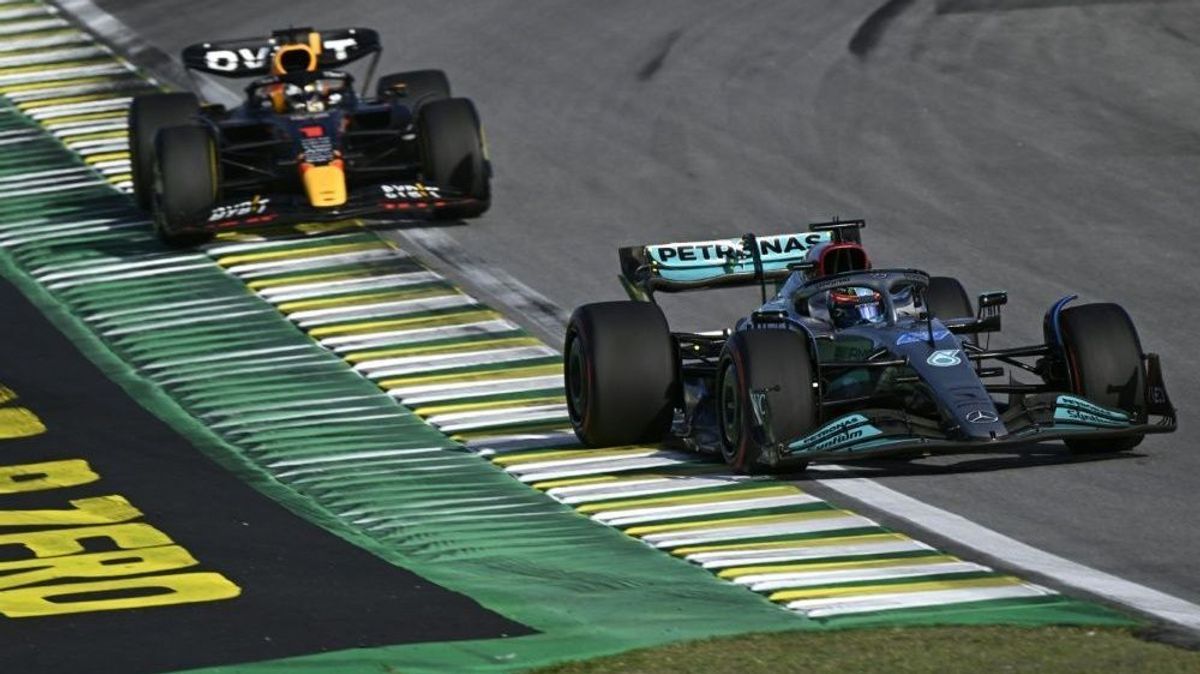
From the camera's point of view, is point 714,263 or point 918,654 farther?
point 714,263

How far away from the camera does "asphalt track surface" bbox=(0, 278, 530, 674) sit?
36.7 feet

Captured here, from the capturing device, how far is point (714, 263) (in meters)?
16.6

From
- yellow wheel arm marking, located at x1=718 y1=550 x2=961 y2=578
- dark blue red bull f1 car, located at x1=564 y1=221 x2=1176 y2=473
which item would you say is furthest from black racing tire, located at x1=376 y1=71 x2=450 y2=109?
yellow wheel arm marking, located at x1=718 y1=550 x2=961 y2=578

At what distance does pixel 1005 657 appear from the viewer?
34.7ft

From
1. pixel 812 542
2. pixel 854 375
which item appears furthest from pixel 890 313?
pixel 812 542

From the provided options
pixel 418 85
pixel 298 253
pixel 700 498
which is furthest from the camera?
pixel 418 85

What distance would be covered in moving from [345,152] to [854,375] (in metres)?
9.29

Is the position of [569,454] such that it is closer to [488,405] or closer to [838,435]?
[488,405]

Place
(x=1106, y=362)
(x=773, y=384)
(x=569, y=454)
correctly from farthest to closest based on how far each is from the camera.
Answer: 1. (x=569, y=454)
2. (x=1106, y=362)
3. (x=773, y=384)

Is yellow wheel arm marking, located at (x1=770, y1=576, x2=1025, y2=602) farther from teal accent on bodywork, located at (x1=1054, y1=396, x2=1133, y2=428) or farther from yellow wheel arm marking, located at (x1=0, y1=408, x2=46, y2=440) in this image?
yellow wheel arm marking, located at (x1=0, y1=408, x2=46, y2=440)

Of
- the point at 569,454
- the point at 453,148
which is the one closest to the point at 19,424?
the point at 569,454

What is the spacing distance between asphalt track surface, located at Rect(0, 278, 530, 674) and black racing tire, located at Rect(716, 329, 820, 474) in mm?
2468

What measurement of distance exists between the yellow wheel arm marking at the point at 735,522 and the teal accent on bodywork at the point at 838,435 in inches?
→ 15.3

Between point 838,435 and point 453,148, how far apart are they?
9415 mm
